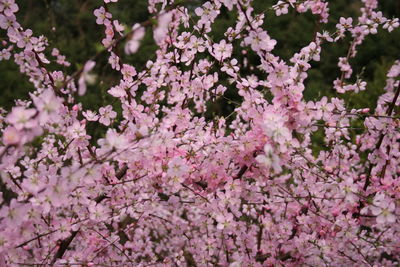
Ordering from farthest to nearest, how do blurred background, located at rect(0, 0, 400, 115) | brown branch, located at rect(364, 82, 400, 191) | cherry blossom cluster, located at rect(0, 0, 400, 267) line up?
blurred background, located at rect(0, 0, 400, 115)
brown branch, located at rect(364, 82, 400, 191)
cherry blossom cluster, located at rect(0, 0, 400, 267)

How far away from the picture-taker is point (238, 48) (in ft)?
22.4

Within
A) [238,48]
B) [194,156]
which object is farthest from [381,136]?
[238,48]

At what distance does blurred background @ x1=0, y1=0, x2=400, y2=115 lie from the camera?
7.52m

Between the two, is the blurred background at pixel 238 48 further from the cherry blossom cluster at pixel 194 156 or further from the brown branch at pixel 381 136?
the cherry blossom cluster at pixel 194 156

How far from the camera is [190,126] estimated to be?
7.13 ft

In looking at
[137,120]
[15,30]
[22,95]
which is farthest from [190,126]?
[22,95]

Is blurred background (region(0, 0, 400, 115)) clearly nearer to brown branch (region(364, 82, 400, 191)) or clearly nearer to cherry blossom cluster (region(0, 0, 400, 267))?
brown branch (region(364, 82, 400, 191))

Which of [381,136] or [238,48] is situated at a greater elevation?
[238,48]

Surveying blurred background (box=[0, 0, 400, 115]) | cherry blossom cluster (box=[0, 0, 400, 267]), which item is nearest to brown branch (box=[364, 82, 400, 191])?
cherry blossom cluster (box=[0, 0, 400, 267])

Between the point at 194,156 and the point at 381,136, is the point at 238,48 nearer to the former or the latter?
the point at 381,136

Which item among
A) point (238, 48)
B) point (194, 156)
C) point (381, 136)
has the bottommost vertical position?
point (194, 156)

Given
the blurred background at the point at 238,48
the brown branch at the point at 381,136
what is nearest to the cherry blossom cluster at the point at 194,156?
the brown branch at the point at 381,136

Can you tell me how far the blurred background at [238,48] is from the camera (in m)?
7.52

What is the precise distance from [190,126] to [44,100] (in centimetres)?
108
